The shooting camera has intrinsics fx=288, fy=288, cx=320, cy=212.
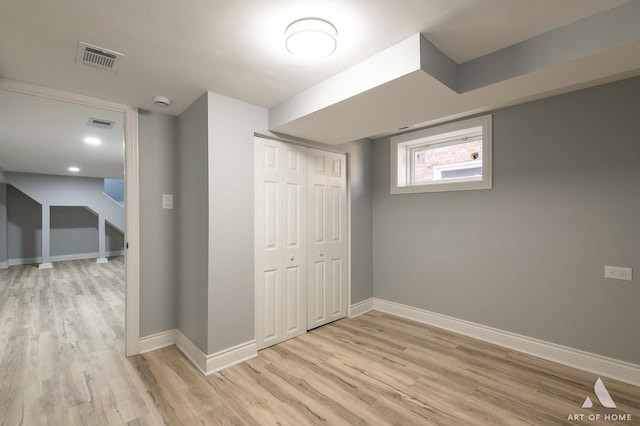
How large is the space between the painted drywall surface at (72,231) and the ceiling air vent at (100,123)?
6.82 m

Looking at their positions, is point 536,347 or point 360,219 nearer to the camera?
point 536,347

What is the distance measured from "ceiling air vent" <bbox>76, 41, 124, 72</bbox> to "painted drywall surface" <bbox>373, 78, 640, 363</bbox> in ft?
10.6

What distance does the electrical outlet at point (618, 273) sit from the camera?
2305 mm

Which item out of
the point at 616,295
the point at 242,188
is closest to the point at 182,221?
the point at 242,188

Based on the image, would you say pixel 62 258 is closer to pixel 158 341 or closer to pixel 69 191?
pixel 69 191

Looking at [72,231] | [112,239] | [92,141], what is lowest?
[112,239]

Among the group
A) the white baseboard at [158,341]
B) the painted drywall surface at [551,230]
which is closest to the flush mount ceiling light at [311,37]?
the painted drywall surface at [551,230]

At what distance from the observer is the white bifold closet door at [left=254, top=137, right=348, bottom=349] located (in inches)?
114

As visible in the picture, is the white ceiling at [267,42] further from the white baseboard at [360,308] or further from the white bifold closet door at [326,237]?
the white baseboard at [360,308]

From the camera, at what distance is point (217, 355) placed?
2508 millimetres

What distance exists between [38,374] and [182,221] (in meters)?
1.67

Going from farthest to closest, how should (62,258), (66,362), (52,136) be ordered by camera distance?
(62,258)
(52,136)
(66,362)

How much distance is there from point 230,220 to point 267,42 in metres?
1.48

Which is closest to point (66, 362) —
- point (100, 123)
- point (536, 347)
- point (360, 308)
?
point (100, 123)
